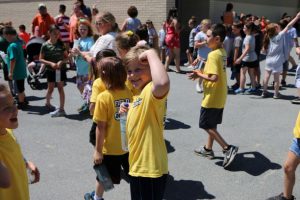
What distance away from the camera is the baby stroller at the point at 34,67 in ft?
32.1

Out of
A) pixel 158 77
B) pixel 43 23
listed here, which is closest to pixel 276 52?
pixel 43 23

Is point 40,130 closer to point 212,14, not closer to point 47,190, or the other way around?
point 47,190

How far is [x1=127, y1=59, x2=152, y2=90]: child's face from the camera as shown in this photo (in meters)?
2.68

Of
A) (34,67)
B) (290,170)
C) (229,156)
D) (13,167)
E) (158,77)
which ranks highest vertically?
(158,77)

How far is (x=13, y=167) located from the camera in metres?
2.41

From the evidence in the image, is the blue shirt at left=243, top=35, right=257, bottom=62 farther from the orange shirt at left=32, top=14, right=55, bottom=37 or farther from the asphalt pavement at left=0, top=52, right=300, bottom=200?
the orange shirt at left=32, top=14, right=55, bottom=37

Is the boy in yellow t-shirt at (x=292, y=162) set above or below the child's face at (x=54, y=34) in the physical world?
below

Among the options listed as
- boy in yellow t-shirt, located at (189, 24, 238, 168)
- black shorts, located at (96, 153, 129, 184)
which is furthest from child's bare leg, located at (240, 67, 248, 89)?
black shorts, located at (96, 153, 129, 184)

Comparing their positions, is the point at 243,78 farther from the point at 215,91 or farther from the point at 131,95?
the point at 131,95

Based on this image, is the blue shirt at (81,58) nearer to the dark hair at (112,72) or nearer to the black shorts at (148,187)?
the dark hair at (112,72)

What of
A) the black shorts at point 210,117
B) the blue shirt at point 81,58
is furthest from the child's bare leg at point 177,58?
the black shorts at point 210,117

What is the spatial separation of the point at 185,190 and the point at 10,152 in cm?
248

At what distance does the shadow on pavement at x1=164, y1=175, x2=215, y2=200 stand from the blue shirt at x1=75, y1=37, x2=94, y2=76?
137 inches

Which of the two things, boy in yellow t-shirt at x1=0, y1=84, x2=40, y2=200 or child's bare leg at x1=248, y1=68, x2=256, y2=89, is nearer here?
boy in yellow t-shirt at x1=0, y1=84, x2=40, y2=200
